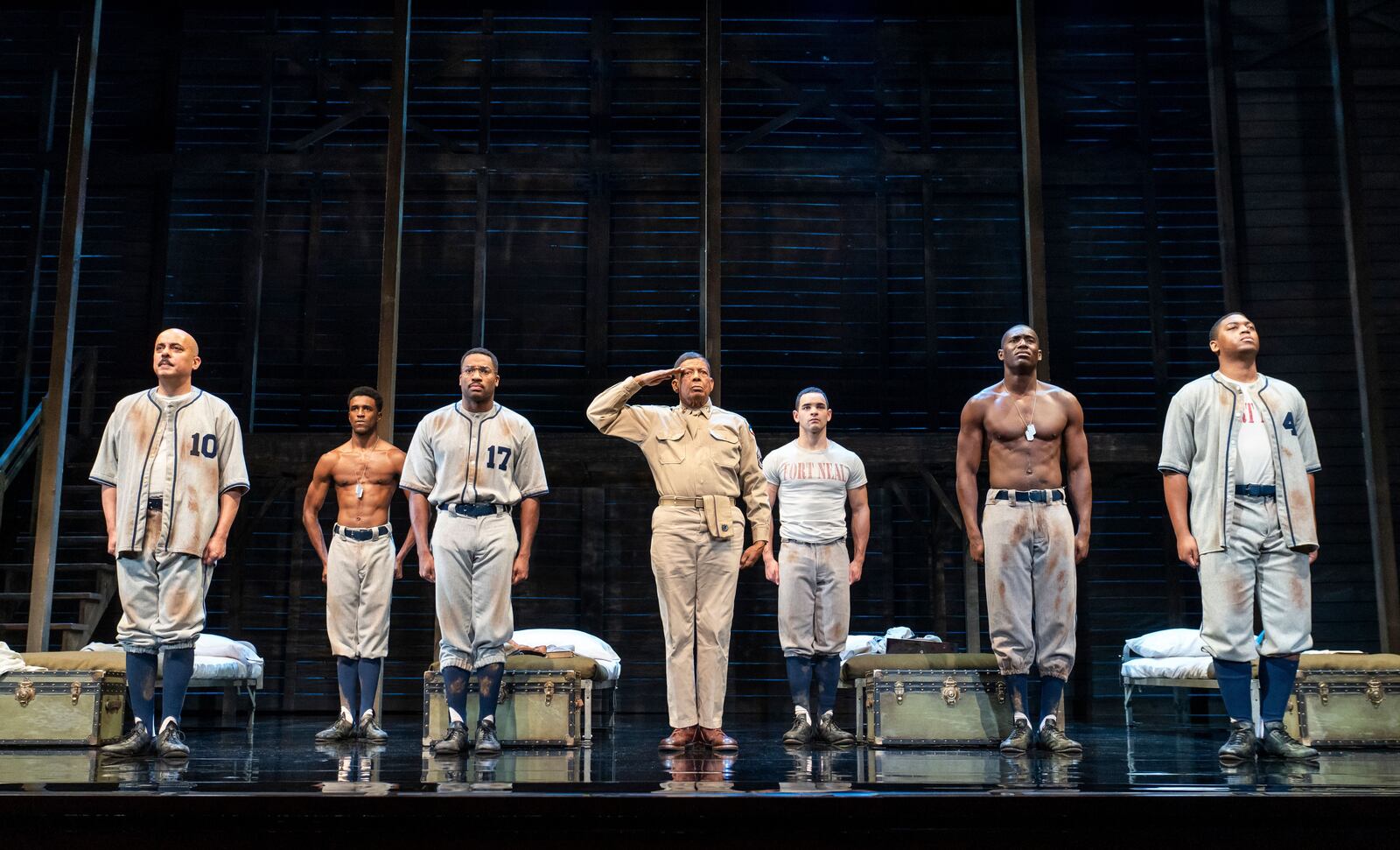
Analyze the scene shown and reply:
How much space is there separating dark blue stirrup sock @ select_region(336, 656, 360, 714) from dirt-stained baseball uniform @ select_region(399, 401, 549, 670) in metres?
1.41

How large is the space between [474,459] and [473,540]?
0.39 metres

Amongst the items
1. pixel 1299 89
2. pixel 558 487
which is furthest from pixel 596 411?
pixel 1299 89

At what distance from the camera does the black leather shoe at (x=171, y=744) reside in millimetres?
5137

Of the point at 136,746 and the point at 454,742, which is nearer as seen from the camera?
the point at 136,746

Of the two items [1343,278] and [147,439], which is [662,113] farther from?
[147,439]

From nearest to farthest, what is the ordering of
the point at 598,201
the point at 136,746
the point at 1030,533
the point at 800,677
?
the point at 136,746 < the point at 1030,533 < the point at 800,677 < the point at 598,201

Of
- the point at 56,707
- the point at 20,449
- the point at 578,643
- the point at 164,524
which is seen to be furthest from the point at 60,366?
→ the point at 20,449

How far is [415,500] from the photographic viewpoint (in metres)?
5.86

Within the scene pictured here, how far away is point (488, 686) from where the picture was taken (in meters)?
5.53

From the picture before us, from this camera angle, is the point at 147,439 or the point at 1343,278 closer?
the point at 147,439

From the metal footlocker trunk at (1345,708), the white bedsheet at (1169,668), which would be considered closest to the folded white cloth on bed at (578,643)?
the white bedsheet at (1169,668)

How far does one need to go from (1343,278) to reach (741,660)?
7.28 metres

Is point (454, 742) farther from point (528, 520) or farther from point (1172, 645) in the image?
point (1172, 645)

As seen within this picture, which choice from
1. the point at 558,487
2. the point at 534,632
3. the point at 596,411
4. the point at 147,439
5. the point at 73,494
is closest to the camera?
the point at 147,439
